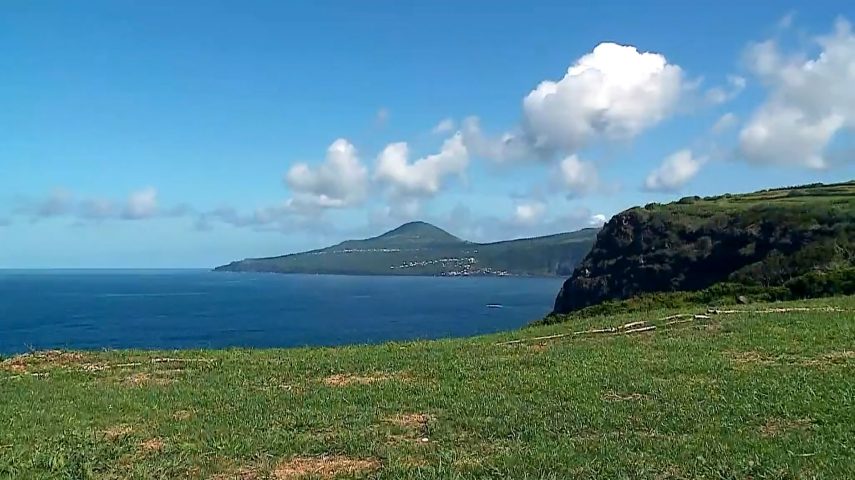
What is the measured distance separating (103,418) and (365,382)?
5.49m

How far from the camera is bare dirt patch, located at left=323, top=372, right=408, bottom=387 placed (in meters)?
16.8

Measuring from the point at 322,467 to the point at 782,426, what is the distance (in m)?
6.93

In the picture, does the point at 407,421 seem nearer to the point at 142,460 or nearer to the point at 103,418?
the point at 142,460

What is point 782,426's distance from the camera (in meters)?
11.5

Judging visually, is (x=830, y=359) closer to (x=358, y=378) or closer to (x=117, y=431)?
(x=358, y=378)

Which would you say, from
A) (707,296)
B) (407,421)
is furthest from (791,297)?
(407,421)

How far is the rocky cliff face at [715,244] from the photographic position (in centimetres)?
6750

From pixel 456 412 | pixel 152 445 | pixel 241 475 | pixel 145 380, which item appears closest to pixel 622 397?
pixel 456 412

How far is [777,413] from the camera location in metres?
12.2

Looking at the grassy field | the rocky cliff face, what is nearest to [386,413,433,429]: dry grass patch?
the grassy field

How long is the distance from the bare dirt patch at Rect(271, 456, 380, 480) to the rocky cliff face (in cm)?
5345

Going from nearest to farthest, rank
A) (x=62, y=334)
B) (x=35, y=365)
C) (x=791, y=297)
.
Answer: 1. (x=35, y=365)
2. (x=791, y=297)
3. (x=62, y=334)

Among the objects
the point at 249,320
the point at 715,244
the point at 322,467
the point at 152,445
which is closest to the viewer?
the point at 322,467

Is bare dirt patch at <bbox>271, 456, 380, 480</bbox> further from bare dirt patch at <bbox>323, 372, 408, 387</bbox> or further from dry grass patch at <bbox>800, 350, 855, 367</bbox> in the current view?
dry grass patch at <bbox>800, 350, 855, 367</bbox>
